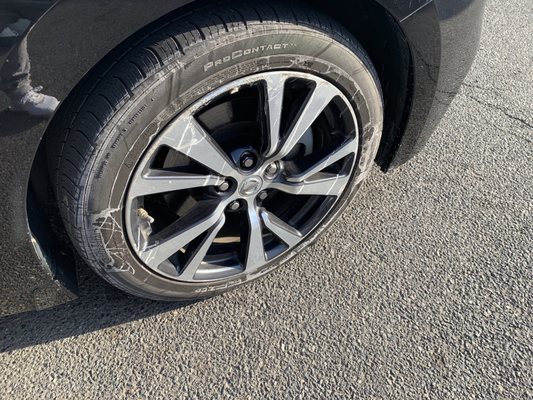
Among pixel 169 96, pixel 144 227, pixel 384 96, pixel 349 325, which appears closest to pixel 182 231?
pixel 144 227

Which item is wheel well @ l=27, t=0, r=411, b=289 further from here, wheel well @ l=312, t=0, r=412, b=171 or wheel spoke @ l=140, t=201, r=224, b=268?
wheel spoke @ l=140, t=201, r=224, b=268

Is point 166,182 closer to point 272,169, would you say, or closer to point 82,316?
point 272,169

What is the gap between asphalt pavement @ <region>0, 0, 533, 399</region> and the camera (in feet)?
6.25

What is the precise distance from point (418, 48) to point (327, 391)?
1.28 metres

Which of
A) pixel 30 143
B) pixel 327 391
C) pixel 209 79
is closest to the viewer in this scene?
pixel 30 143

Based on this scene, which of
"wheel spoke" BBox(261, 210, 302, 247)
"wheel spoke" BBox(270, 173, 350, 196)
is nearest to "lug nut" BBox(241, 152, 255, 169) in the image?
"wheel spoke" BBox(270, 173, 350, 196)

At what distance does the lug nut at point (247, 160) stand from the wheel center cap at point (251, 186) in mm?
46

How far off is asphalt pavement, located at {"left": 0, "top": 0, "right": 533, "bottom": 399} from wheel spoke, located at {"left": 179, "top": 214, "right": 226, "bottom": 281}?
0.87 feet

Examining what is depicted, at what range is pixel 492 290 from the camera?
2256 millimetres

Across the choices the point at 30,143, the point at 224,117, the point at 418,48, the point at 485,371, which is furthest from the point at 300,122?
the point at 485,371

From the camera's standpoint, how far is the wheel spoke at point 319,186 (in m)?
1.94

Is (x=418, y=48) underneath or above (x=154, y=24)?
underneath

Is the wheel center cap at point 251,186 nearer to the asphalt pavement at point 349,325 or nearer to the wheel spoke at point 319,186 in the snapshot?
the wheel spoke at point 319,186

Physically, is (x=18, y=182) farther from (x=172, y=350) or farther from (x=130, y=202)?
(x=172, y=350)
